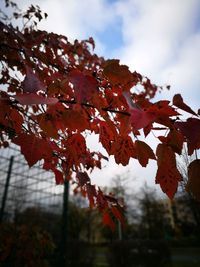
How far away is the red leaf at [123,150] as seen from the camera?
1.71 metres

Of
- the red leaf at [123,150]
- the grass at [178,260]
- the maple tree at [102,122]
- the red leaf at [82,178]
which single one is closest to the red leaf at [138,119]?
the maple tree at [102,122]

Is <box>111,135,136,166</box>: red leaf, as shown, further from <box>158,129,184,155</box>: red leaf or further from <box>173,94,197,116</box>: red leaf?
<box>173,94,197,116</box>: red leaf

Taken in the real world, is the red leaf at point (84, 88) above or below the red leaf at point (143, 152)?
above

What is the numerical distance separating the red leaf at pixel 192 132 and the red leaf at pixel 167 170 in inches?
6.9

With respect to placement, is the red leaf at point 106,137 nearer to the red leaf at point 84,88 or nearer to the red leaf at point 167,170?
the red leaf at point 167,170

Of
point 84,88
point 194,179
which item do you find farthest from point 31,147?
point 194,179

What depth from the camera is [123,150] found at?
5.63 feet

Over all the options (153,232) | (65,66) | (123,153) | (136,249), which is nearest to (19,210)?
(136,249)

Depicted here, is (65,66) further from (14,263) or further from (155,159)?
(14,263)

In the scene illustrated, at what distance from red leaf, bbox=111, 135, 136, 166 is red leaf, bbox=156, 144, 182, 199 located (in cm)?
37

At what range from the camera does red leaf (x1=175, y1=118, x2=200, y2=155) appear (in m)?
1.09

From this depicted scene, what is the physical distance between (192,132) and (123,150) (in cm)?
67

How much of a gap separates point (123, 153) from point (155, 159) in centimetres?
38

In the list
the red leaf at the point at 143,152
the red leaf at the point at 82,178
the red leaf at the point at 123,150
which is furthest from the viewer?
the red leaf at the point at 82,178
